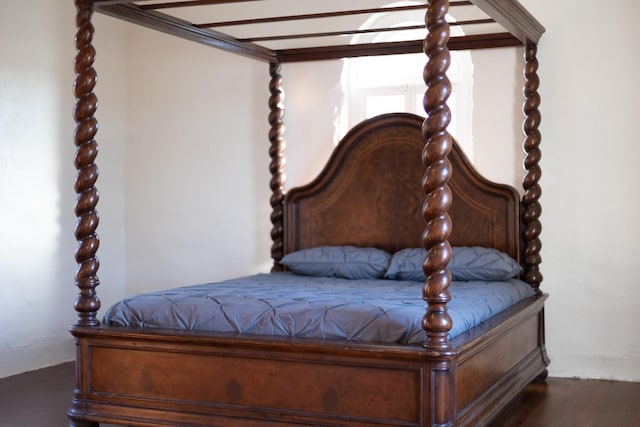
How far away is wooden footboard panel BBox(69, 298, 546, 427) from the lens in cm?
402

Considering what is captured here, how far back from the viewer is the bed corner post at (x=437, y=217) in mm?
3951

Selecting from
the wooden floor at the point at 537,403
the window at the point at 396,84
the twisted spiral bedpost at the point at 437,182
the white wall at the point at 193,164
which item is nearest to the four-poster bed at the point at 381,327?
the twisted spiral bedpost at the point at 437,182

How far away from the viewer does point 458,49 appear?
6.36 m

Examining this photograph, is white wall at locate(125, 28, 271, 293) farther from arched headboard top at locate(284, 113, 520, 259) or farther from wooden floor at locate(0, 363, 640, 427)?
wooden floor at locate(0, 363, 640, 427)

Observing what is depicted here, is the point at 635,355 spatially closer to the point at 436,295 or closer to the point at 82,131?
the point at 436,295

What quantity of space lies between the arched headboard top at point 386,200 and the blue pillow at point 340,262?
10.3 inches

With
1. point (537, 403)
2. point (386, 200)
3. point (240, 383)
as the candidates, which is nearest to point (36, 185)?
point (386, 200)

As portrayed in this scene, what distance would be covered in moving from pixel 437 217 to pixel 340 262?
227 centimetres

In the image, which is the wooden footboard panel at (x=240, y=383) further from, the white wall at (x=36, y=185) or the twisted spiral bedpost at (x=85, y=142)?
the white wall at (x=36, y=185)

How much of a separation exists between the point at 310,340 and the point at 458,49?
2917mm

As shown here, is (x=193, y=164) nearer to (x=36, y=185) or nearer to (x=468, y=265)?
(x=36, y=185)

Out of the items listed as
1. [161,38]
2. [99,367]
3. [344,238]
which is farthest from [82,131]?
[161,38]

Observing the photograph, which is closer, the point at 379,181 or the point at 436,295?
the point at 436,295

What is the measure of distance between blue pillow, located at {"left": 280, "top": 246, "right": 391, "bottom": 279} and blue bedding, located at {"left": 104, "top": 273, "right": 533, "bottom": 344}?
730 millimetres
